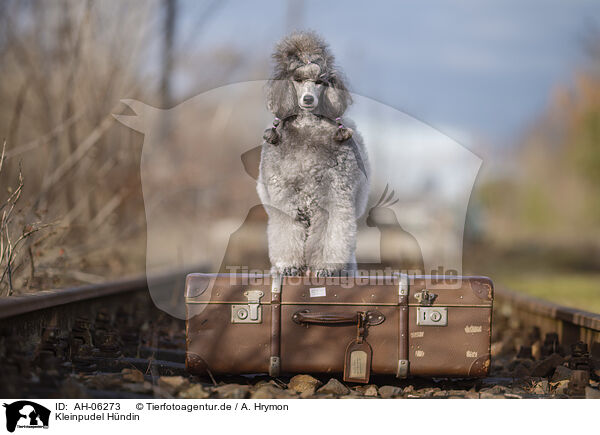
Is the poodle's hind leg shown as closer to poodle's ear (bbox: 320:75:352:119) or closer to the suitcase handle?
the suitcase handle

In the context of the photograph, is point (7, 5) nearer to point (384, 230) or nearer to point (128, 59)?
point (128, 59)

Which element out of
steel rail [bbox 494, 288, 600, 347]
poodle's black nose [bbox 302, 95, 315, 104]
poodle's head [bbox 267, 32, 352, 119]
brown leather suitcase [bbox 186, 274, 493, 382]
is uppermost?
poodle's head [bbox 267, 32, 352, 119]

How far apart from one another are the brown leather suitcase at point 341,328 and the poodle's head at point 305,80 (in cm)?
117

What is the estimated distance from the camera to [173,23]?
10086mm

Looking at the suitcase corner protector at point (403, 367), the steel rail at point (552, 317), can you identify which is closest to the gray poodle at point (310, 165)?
the suitcase corner protector at point (403, 367)

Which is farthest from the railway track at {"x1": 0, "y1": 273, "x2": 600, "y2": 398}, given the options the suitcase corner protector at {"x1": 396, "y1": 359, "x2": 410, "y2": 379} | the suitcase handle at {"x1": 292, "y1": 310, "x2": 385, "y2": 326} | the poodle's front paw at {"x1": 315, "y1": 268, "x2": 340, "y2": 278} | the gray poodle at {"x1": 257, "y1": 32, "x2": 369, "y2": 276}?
the gray poodle at {"x1": 257, "y1": 32, "x2": 369, "y2": 276}

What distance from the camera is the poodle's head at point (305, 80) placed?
4402 millimetres

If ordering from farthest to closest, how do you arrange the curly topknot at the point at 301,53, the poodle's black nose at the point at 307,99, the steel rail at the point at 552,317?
the steel rail at the point at 552,317 → the curly topknot at the point at 301,53 → the poodle's black nose at the point at 307,99

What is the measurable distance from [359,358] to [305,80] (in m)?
1.78

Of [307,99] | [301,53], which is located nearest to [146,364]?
[307,99]

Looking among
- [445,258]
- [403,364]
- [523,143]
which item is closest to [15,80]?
[445,258]

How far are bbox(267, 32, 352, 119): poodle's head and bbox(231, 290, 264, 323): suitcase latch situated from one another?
120 centimetres

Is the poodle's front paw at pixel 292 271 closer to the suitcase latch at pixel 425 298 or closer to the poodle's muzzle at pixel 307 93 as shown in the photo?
the suitcase latch at pixel 425 298
